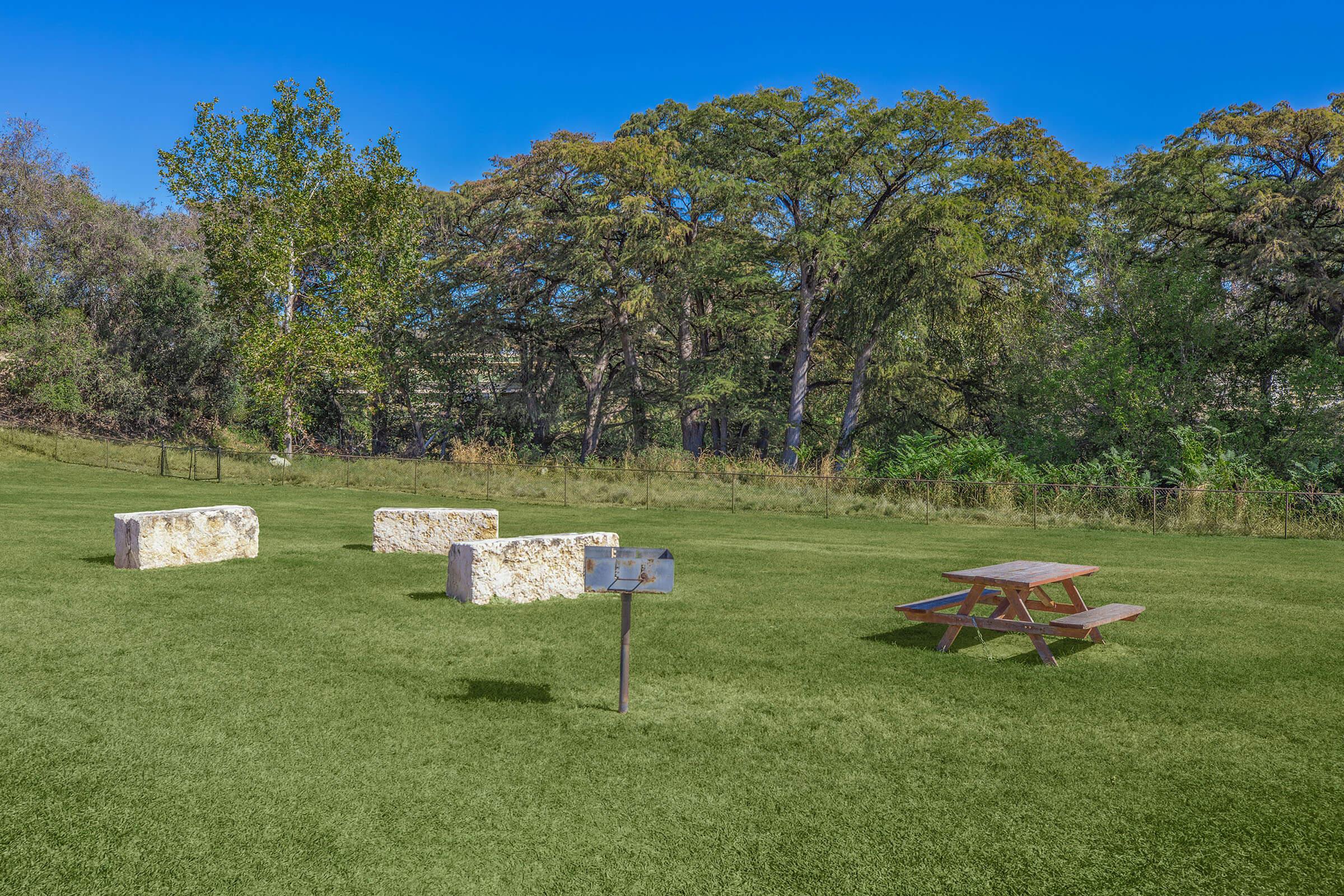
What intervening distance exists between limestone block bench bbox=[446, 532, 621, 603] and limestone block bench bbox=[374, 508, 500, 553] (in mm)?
2947

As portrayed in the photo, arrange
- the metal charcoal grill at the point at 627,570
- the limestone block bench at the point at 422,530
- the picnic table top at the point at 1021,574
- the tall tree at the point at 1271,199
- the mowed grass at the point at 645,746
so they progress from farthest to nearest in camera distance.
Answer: the tall tree at the point at 1271,199 → the limestone block bench at the point at 422,530 → the picnic table top at the point at 1021,574 → the metal charcoal grill at the point at 627,570 → the mowed grass at the point at 645,746

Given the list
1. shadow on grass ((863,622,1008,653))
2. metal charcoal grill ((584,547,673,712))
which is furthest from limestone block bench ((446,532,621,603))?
metal charcoal grill ((584,547,673,712))

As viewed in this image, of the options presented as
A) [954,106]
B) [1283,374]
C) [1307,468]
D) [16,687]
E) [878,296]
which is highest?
[954,106]

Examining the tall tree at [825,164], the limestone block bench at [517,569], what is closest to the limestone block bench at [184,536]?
the limestone block bench at [517,569]

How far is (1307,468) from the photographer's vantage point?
2302cm

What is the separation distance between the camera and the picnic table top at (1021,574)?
7.37m

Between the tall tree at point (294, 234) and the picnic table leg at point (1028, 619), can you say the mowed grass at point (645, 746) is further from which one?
the tall tree at point (294, 234)

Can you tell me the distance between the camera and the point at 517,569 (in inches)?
374

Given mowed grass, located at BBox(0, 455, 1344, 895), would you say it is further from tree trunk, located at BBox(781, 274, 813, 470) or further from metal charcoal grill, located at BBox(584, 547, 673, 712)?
tree trunk, located at BBox(781, 274, 813, 470)

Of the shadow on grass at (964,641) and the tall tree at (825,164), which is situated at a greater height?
the tall tree at (825,164)

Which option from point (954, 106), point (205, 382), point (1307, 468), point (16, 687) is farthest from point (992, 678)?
point (205, 382)

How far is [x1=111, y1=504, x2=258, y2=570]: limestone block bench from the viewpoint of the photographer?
10.6m

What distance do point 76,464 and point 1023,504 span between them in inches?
1162

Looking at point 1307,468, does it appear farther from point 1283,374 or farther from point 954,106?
point 954,106
